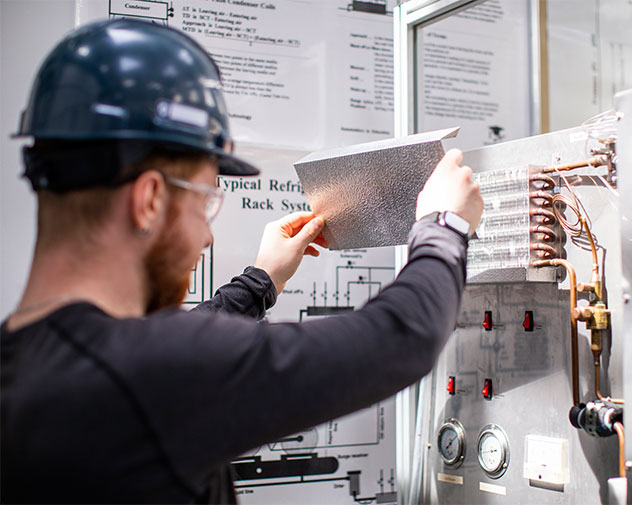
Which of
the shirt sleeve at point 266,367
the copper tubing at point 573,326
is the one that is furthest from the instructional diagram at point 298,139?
the shirt sleeve at point 266,367

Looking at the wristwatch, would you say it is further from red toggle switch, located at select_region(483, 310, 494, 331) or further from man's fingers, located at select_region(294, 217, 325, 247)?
red toggle switch, located at select_region(483, 310, 494, 331)

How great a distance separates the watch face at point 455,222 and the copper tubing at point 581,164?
542mm

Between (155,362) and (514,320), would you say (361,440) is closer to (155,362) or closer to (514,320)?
(514,320)

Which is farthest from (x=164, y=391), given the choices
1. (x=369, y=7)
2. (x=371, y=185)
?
(x=369, y=7)

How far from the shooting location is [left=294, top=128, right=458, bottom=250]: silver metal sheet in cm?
122

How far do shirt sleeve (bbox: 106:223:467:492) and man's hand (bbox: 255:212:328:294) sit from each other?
627 mm

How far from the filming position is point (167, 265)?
86 cm

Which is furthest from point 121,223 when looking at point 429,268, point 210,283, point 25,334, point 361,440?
point 361,440

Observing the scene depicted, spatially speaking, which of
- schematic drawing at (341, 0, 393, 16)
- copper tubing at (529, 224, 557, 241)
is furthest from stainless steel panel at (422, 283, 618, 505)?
schematic drawing at (341, 0, 393, 16)

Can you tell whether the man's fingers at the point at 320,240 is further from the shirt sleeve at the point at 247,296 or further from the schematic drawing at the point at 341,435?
the schematic drawing at the point at 341,435

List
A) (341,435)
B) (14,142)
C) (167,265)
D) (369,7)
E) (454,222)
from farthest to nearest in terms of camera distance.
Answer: (369,7) → (341,435) → (14,142) → (454,222) → (167,265)

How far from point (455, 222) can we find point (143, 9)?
57.3 inches

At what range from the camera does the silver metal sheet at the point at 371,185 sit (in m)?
1.22

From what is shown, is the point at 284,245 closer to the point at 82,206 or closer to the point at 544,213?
the point at 544,213
